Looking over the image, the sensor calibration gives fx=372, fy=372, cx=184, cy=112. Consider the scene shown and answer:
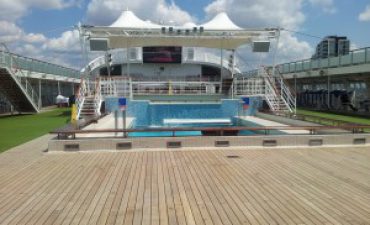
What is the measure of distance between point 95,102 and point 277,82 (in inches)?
393

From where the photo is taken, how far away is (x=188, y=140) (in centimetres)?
947

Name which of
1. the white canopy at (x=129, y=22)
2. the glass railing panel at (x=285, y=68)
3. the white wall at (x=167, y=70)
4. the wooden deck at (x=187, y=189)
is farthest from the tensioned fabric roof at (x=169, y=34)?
the white wall at (x=167, y=70)

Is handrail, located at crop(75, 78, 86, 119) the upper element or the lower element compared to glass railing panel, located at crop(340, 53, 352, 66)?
lower

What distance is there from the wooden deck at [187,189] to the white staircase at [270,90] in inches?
391

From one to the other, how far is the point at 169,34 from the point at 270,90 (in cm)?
666

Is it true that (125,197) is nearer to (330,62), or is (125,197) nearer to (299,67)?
(330,62)

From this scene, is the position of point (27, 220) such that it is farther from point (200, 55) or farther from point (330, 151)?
point (200, 55)

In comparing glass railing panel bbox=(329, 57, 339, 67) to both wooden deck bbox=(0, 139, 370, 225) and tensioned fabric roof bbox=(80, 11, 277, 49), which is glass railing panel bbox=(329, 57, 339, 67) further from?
wooden deck bbox=(0, 139, 370, 225)

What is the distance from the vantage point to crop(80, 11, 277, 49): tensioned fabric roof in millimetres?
20672

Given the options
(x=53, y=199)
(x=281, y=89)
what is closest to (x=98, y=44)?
(x=281, y=89)

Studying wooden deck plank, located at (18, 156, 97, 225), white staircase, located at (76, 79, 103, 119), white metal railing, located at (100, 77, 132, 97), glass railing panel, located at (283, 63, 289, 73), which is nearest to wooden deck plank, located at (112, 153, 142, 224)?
wooden deck plank, located at (18, 156, 97, 225)

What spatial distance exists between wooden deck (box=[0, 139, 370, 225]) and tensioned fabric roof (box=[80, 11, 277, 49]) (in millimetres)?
13212

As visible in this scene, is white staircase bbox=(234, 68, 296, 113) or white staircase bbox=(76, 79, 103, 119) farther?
white staircase bbox=(234, 68, 296, 113)

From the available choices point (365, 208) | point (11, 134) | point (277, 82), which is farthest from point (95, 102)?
point (365, 208)
